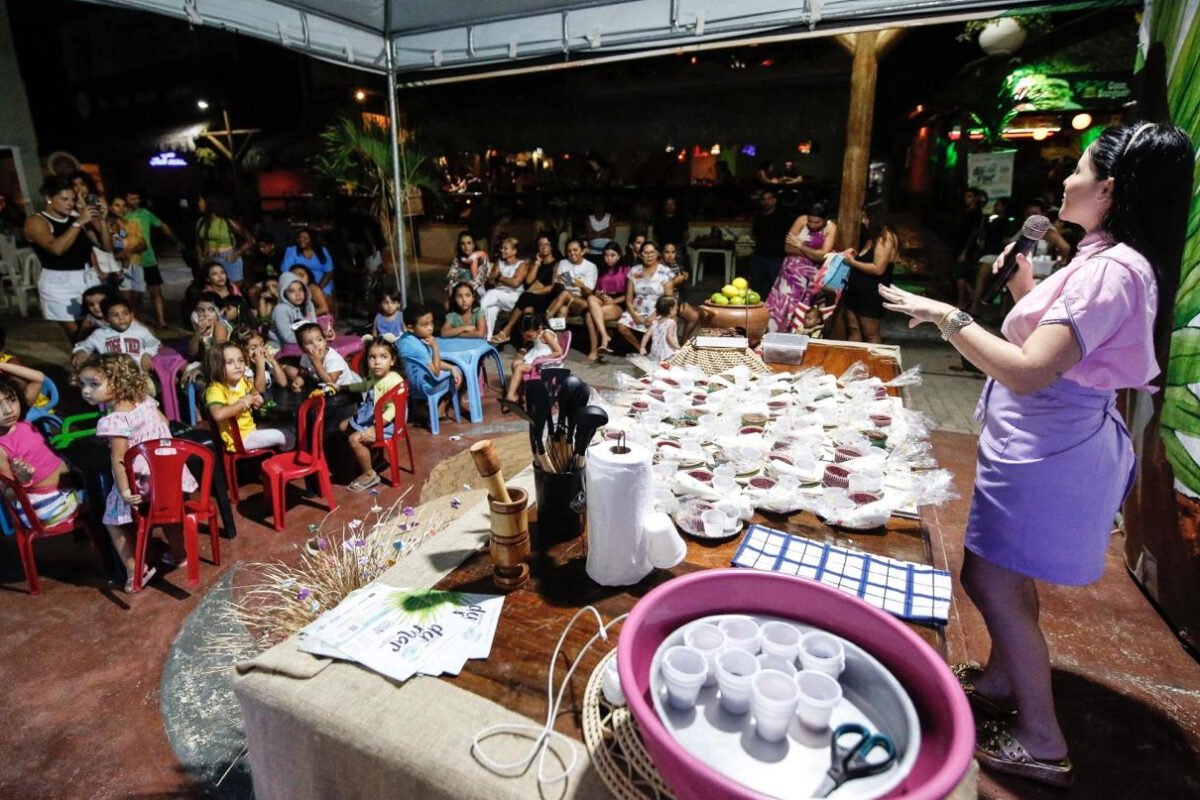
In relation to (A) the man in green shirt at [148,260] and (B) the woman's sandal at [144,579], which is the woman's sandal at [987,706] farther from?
(A) the man in green shirt at [148,260]

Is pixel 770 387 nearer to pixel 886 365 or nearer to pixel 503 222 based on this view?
pixel 886 365

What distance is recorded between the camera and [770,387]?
9.91 feet

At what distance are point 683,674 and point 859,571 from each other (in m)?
0.83

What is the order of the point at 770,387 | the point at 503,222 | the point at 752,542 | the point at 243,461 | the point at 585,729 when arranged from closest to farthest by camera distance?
the point at 585,729 → the point at 752,542 → the point at 770,387 → the point at 243,461 → the point at 503,222

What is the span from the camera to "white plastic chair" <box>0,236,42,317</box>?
9.46 meters

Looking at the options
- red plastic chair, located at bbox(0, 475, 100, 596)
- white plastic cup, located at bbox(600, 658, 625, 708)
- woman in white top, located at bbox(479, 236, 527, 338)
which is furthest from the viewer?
woman in white top, located at bbox(479, 236, 527, 338)

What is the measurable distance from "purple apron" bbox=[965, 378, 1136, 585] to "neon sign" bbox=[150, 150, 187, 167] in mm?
24335

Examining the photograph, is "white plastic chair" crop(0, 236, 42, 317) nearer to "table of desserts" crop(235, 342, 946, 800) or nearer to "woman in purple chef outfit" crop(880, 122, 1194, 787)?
"table of desserts" crop(235, 342, 946, 800)

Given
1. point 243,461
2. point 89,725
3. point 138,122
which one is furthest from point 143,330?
point 138,122

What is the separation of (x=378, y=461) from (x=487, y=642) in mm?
3758

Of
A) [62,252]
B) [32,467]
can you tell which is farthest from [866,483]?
[62,252]

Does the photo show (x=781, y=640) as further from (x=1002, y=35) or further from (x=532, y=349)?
(x=1002, y=35)

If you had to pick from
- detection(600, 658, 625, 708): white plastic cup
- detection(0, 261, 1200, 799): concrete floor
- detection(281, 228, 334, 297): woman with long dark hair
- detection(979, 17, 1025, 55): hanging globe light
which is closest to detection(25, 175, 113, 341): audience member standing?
detection(281, 228, 334, 297): woman with long dark hair

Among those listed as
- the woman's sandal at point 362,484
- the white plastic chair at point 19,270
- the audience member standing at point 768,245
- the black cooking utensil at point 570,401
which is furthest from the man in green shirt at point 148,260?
the black cooking utensil at point 570,401
